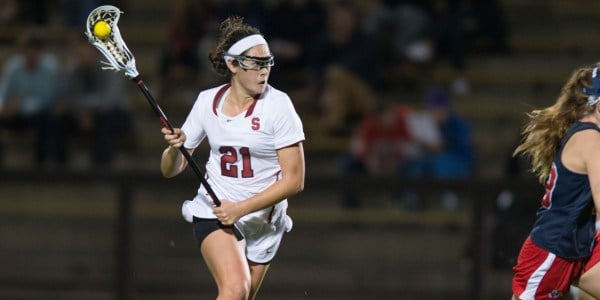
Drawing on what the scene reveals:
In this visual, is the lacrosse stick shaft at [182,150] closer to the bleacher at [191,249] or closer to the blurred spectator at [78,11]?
the bleacher at [191,249]

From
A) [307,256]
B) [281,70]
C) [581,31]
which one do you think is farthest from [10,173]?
[581,31]

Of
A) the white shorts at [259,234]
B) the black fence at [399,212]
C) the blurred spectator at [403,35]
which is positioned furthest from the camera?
the blurred spectator at [403,35]

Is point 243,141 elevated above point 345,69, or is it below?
above

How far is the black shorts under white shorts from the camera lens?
22.5 feet

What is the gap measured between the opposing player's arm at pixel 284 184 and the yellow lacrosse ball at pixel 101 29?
1073 millimetres

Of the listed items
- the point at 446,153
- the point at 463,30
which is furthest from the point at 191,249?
the point at 463,30

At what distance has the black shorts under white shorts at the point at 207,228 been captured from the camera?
22.5 ft

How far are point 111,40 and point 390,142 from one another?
4926 mm

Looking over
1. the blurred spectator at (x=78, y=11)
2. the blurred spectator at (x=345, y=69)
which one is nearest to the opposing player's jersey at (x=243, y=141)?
the blurred spectator at (x=345, y=69)

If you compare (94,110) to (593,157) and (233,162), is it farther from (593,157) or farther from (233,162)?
(593,157)

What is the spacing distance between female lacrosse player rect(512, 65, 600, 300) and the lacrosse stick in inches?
65.2

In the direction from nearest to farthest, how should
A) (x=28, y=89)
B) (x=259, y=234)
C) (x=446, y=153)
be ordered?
(x=259, y=234) < (x=446, y=153) < (x=28, y=89)

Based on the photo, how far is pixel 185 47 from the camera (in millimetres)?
12625

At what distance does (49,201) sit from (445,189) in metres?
3.09
